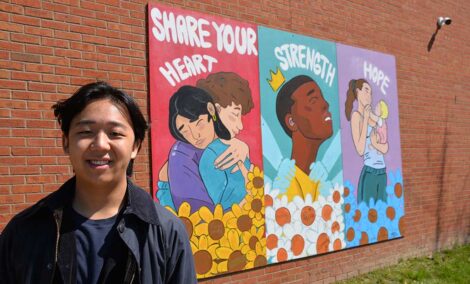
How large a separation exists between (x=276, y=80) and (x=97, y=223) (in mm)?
4079

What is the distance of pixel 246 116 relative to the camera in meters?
5.43

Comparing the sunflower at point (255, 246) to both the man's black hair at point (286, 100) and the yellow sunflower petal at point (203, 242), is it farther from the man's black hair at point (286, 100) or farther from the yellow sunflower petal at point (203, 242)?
the man's black hair at point (286, 100)

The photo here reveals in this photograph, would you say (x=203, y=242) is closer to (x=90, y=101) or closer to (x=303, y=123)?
(x=303, y=123)

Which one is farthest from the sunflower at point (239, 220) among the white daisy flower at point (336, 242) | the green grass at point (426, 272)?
the green grass at point (426, 272)

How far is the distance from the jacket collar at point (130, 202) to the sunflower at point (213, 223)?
9.30ft

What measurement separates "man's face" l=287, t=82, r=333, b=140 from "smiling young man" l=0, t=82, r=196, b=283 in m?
4.00

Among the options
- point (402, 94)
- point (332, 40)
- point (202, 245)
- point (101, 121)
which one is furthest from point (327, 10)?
point (101, 121)

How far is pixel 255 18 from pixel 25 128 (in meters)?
2.86

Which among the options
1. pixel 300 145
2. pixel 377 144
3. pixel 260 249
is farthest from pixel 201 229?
pixel 377 144

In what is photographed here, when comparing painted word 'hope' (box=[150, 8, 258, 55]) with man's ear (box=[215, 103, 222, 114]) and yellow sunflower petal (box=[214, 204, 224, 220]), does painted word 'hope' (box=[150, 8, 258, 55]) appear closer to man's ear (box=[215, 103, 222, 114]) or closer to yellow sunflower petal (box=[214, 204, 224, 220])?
man's ear (box=[215, 103, 222, 114])

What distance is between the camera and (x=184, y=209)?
4809 millimetres

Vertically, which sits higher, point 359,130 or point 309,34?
point 309,34

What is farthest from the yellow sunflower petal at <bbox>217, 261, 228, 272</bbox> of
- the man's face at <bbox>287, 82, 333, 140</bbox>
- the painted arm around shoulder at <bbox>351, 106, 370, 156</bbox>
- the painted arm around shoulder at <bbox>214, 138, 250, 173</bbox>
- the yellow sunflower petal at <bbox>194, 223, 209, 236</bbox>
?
the painted arm around shoulder at <bbox>351, 106, 370, 156</bbox>

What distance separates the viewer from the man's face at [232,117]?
5.21 metres
